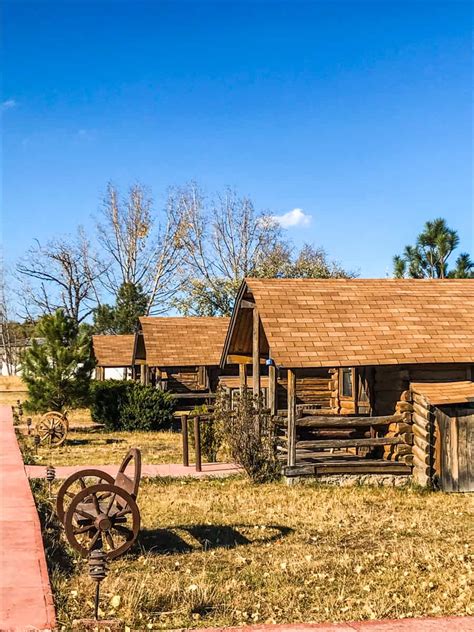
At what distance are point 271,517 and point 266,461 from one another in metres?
3.35

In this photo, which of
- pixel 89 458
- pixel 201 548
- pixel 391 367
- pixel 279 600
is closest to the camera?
pixel 279 600

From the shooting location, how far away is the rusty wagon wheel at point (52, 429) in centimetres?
2178

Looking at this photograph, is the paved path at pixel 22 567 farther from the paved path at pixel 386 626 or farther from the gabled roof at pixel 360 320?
the gabled roof at pixel 360 320

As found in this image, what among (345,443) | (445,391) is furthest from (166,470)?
(445,391)

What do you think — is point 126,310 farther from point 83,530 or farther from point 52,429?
point 83,530

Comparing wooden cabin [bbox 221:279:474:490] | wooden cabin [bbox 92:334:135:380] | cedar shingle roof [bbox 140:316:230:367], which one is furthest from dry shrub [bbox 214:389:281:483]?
wooden cabin [bbox 92:334:135:380]

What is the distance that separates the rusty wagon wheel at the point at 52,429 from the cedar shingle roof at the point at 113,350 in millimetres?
21043

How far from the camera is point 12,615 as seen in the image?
6.20m

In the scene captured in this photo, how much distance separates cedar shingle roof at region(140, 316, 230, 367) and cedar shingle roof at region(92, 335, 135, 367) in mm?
11697

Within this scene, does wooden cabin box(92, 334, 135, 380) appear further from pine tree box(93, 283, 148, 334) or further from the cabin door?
the cabin door

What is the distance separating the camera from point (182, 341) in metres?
31.0

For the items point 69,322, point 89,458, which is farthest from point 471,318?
point 69,322

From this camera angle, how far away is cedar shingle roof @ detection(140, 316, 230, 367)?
97.3ft

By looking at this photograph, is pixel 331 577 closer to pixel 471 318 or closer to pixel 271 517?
pixel 271 517
